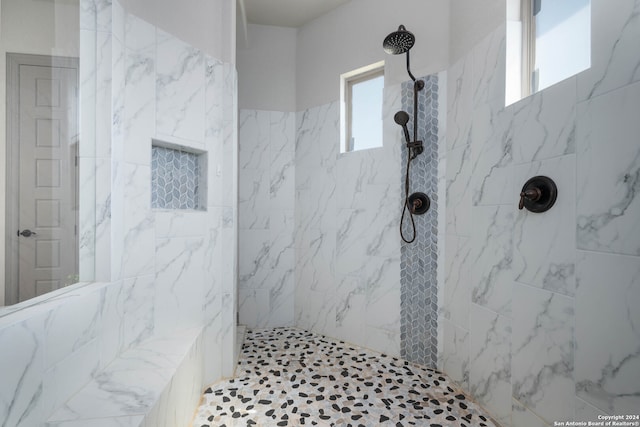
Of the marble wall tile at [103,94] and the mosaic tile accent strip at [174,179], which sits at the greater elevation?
the marble wall tile at [103,94]

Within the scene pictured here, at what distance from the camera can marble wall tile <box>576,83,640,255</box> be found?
104 centimetres

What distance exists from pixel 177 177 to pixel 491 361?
2.18m

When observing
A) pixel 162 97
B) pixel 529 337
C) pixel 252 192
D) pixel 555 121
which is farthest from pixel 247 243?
pixel 555 121

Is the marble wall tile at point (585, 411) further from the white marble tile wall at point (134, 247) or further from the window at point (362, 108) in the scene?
the window at point (362, 108)

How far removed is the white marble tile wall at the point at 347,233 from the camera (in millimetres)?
2494

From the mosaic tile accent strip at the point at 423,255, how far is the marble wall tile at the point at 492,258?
39 centimetres

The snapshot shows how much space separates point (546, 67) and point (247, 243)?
267cm

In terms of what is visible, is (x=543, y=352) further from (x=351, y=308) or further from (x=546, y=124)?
(x=351, y=308)

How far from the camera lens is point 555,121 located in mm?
1353

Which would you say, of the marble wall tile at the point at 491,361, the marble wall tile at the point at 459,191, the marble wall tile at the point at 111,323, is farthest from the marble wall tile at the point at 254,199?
the marble wall tile at the point at 491,361

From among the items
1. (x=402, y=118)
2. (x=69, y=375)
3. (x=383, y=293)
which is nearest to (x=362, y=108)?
(x=402, y=118)

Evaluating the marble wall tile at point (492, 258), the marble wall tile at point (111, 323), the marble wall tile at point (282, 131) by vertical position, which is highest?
the marble wall tile at point (282, 131)

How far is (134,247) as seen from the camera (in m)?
1.68

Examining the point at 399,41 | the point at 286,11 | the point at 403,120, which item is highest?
the point at 286,11
